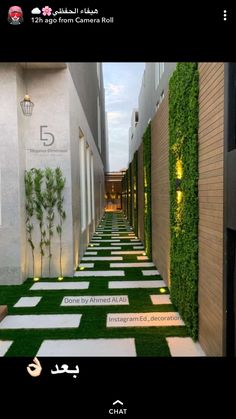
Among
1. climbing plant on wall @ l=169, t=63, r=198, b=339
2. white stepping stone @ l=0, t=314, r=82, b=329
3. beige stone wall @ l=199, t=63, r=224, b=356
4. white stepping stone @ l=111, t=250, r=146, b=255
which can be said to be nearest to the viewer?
beige stone wall @ l=199, t=63, r=224, b=356

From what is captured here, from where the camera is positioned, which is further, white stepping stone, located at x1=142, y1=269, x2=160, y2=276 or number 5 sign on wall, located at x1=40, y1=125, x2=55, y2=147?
white stepping stone, located at x1=142, y1=269, x2=160, y2=276

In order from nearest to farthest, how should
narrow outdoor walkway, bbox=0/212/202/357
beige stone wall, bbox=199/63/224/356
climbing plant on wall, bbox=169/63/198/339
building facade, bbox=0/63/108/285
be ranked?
beige stone wall, bbox=199/63/224/356, narrow outdoor walkway, bbox=0/212/202/357, climbing plant on wall, bbox=169/63/198/339, building facade, bbox=0/63/108/285

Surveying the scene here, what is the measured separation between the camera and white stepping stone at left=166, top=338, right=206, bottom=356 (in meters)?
2.70

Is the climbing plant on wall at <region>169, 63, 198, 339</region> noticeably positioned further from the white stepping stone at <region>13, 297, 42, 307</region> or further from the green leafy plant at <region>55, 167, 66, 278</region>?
the green leafy plant at <region>55, 167, 66, 278</region>

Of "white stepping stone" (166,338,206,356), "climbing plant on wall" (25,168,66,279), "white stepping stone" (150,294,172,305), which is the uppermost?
"climbing plant on wall" (25,168,66,279)

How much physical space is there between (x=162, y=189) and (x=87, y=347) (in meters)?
3.02

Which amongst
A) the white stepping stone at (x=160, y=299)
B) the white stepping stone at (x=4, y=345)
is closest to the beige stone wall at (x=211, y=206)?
the white stepping stone at (x=160, y=299)

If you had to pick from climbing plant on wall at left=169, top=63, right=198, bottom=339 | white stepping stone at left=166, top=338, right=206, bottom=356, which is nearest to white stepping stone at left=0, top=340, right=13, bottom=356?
white stepping stone at left=166, top=338, right=206, bottom=356

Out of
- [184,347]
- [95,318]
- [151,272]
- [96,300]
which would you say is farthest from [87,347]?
[151,272]

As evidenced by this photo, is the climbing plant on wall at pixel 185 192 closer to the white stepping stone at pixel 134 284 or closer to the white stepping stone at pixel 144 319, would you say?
the white stepping stone at pixel 144 319
